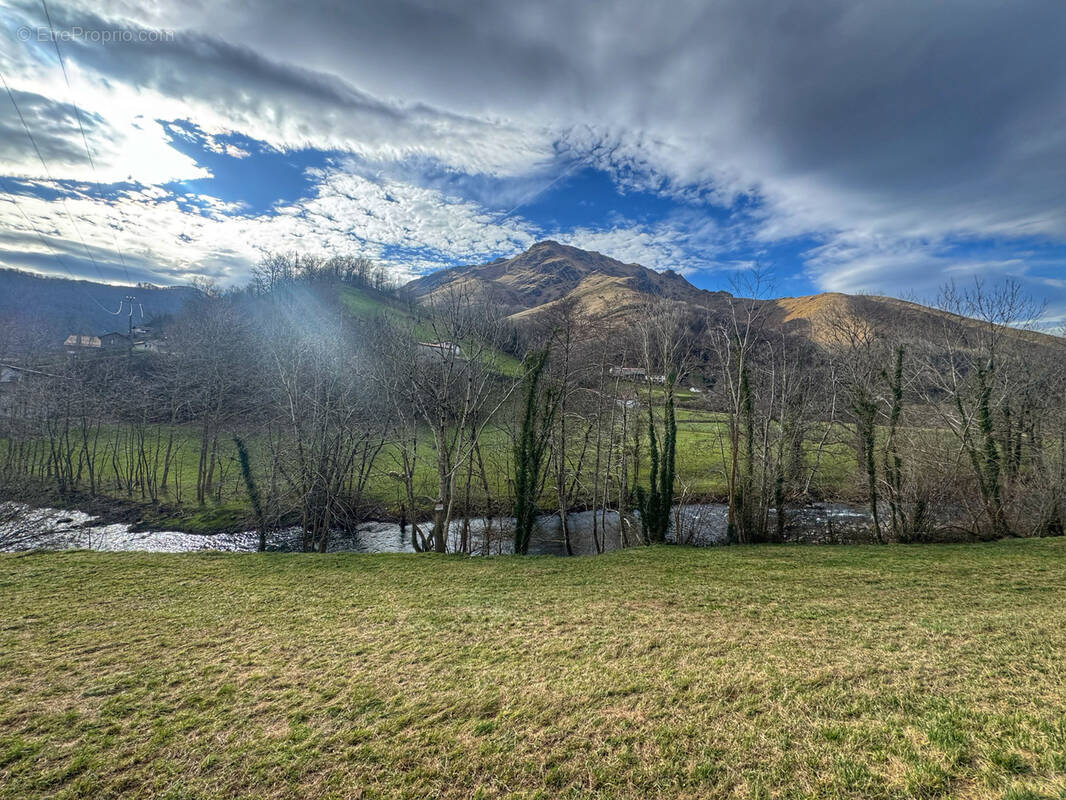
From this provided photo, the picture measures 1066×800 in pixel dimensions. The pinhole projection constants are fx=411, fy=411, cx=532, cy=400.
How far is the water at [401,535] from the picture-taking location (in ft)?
69.2

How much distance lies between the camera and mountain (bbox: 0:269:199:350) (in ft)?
192

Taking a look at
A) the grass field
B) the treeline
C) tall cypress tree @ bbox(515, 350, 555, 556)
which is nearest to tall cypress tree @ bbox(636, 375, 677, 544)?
the treeline

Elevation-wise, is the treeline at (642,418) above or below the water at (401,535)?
above

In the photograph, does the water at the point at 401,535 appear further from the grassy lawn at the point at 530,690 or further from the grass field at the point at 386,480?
the grassy lawn at the point at 530,690

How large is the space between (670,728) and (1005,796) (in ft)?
9.04

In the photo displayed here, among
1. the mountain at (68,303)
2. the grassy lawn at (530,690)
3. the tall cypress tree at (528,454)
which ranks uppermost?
the mountain at (68,303)

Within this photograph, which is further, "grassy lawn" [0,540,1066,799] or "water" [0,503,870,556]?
"water" [0,503,870,556]

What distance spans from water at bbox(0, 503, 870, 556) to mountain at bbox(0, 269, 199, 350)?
34.3 metres

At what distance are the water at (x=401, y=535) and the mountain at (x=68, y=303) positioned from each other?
34.3 metres

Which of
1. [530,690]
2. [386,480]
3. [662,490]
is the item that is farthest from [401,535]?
[530,690]

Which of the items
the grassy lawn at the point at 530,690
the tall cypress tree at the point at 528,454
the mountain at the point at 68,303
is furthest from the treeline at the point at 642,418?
the mountain at the point at 68,303

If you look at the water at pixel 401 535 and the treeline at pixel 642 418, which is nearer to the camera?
the treeline at pixel 642 418

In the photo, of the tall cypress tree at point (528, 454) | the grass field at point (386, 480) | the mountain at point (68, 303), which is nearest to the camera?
the tall cypress tree at point (528, 454)

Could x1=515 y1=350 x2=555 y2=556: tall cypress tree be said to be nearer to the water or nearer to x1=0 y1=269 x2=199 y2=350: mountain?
the water
